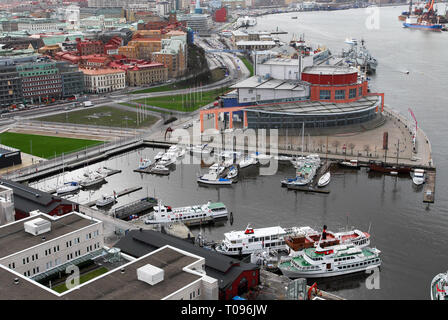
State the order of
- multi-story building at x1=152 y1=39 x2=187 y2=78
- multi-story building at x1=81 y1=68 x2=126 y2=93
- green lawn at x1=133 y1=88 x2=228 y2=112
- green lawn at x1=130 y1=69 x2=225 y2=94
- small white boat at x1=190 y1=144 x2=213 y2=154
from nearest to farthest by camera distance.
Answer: small white boat at x1=190 y1=144 x2=213 y2=154
green lawn at x1=133 y1=88 x2=228 y2=112
multi-story building at x1=81 y1=68 x2=126 y2=93
green lawn at x1=130 y1=69 x2=225 y2=94
multi-story building at x1=152 y1=39 x2=187 y2=78

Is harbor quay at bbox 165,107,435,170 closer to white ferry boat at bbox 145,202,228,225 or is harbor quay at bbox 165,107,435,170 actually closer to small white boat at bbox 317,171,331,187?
small white boat at bbox 317,171,331,187

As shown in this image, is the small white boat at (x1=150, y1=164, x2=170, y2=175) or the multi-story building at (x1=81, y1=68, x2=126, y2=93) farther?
the multi-story building at (x1=81, y1=68, x2=126, y2=93)

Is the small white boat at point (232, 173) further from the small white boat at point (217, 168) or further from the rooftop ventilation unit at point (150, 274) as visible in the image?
the rooftop ventilation unit at point (150, 274)

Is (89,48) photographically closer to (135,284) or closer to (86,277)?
(86,277)

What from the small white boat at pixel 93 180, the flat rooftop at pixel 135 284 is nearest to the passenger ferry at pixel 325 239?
the flat rooftop at pixel 135 284

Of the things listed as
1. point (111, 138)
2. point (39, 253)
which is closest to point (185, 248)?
point (39, 253)

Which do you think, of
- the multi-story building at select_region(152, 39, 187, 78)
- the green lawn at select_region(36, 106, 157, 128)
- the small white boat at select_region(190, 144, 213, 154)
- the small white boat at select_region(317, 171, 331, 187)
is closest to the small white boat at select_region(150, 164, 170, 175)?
the small white boat at select_region(190, 144, 213, 154)

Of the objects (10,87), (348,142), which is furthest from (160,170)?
(10,87)

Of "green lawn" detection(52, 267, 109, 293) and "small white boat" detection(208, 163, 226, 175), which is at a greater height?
"green lawn" detection(52, 267, 109, 293)
